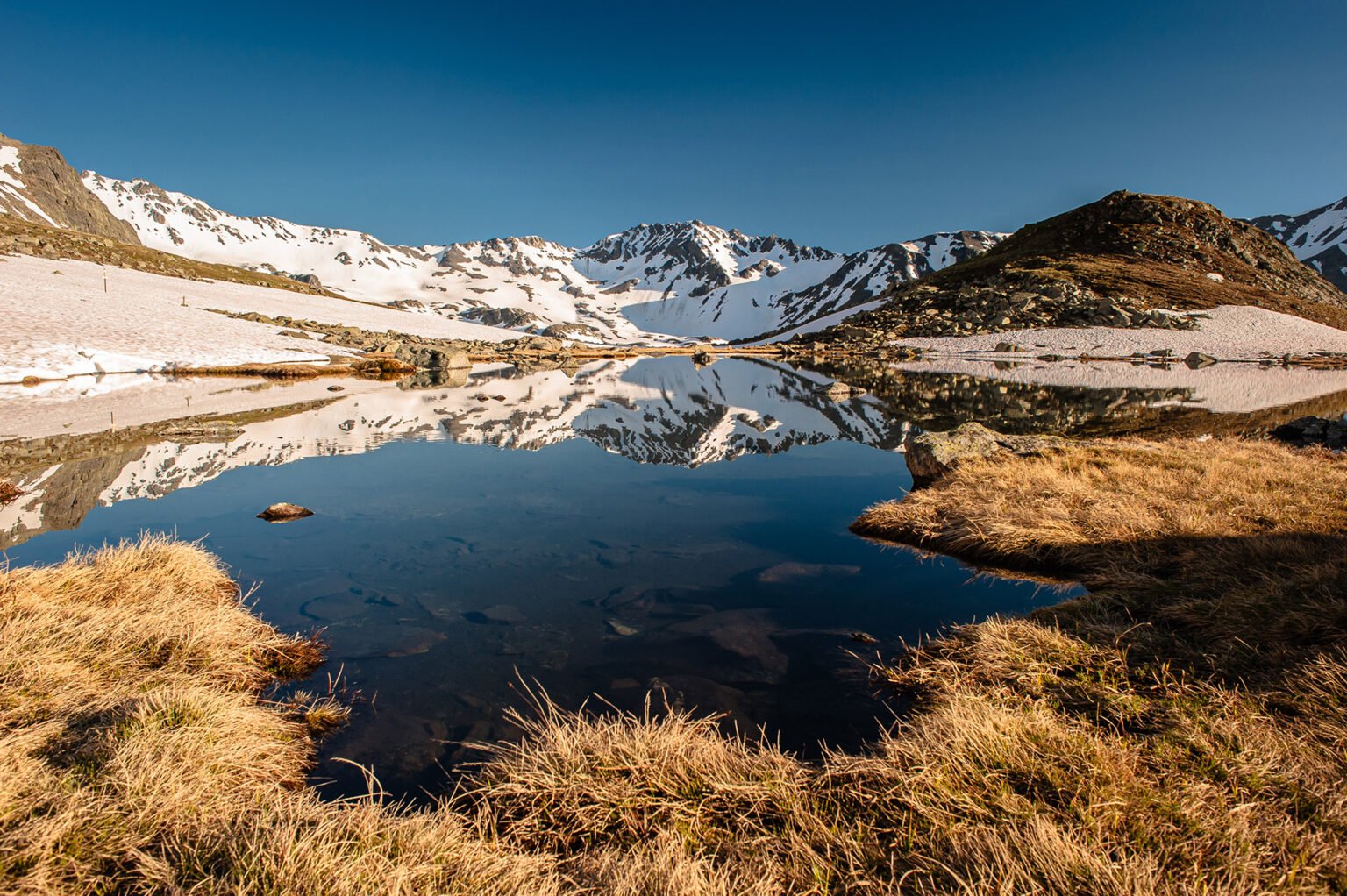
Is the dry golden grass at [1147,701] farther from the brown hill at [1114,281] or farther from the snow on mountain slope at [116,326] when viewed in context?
the brown hill at [1114,281]

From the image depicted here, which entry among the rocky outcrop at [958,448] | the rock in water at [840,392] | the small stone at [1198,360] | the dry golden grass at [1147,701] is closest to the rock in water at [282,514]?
the dry golden grass at [1147,701]

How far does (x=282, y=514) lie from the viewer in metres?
11.0

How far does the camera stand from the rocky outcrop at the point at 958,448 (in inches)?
523

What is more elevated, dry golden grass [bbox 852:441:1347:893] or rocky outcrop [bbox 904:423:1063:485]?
rocky outcrop [bbox 904:423:1063:485]

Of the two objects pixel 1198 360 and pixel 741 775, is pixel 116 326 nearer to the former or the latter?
pixel 741 775

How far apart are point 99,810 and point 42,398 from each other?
32.5 metres

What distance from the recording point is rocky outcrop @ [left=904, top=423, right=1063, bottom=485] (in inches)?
523

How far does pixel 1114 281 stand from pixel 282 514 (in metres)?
118

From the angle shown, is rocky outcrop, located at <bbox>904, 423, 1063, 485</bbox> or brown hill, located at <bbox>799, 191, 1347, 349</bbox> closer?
rocky outcrop, located at <bbox>904, 423, 1063, 485</bbox>

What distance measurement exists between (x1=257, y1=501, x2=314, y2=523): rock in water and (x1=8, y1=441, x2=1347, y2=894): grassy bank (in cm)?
403

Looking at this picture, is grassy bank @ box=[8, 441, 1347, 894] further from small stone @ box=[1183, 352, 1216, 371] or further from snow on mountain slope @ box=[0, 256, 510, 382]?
small stone @ box=[1183, 352, 1216, 371]

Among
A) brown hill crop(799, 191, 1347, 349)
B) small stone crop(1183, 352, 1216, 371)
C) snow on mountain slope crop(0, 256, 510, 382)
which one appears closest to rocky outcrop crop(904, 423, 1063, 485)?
snow on mountain slope crop(0, 256, 510, 382)

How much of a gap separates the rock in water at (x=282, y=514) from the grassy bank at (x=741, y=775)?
4.03 m

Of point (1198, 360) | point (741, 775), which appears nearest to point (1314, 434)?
point (741, 775)
